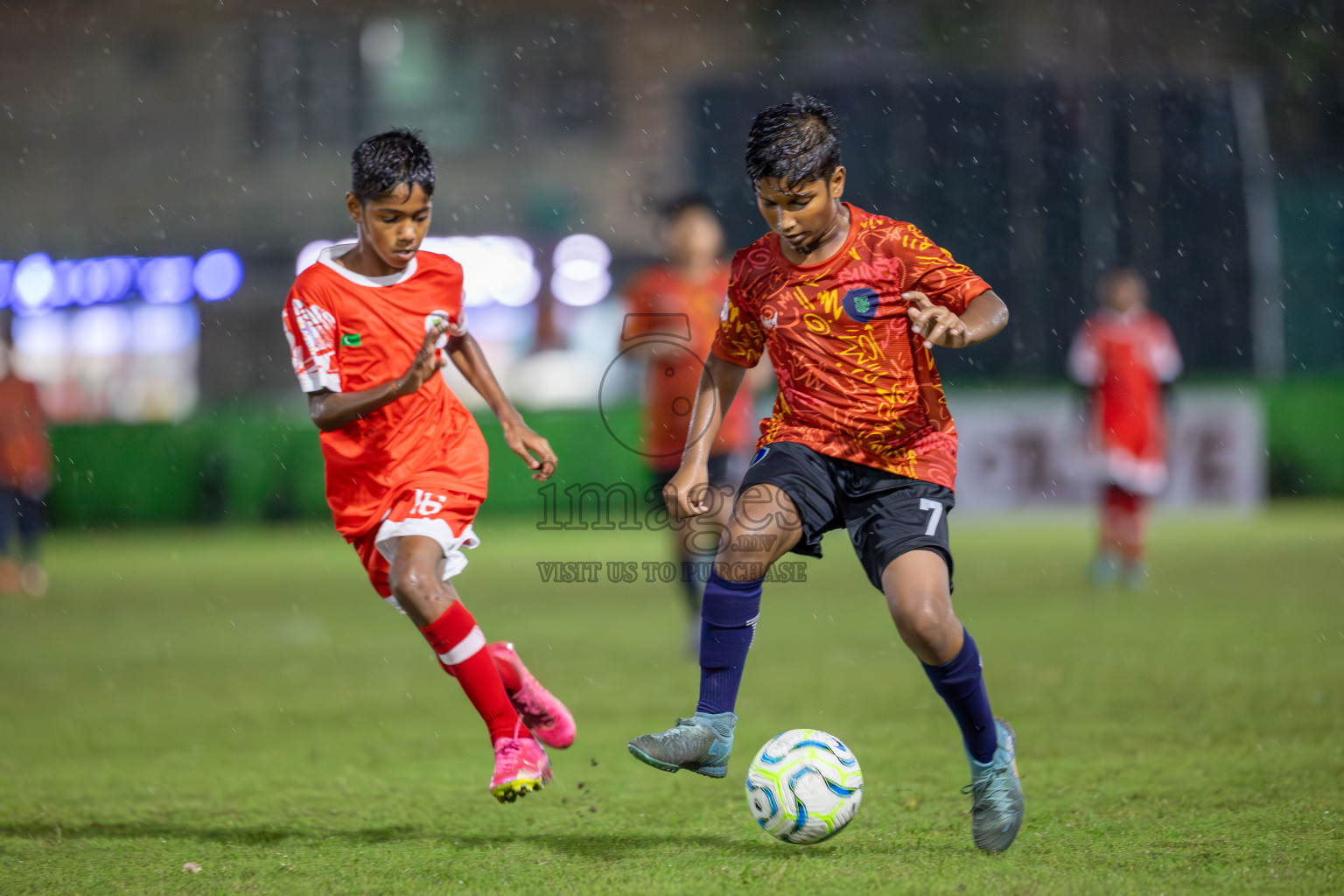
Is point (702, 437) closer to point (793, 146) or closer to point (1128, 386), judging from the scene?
point (793, 146)

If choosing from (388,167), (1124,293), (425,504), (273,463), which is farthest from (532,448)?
(273,463)

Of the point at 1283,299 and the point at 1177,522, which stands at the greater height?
the point at 1283,299

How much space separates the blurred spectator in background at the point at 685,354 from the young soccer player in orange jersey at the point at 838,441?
10.4 feet

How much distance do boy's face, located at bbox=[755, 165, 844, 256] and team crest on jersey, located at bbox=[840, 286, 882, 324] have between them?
0.17 meters

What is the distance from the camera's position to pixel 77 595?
420 inches

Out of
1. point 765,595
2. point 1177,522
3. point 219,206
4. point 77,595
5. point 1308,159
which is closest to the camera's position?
point 765,595

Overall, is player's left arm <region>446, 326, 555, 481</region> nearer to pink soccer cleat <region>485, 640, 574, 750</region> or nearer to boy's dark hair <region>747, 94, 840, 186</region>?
pink soccer cleat <region>485, 640, 574, 750</region>

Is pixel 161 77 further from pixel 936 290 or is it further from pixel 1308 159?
pixel 936 290

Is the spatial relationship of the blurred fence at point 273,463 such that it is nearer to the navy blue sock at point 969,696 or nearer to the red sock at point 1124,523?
the red sock at point 1124,523

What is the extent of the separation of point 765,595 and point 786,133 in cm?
642

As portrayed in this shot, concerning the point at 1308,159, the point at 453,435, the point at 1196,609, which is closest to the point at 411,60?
the point at 1308,159

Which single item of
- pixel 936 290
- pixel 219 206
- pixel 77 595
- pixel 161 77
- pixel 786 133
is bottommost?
pixel 77 595

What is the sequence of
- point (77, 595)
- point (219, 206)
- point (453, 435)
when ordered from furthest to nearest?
point (219, 206), point (77, 595), point (453, 435)

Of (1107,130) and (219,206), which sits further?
(219,206)
